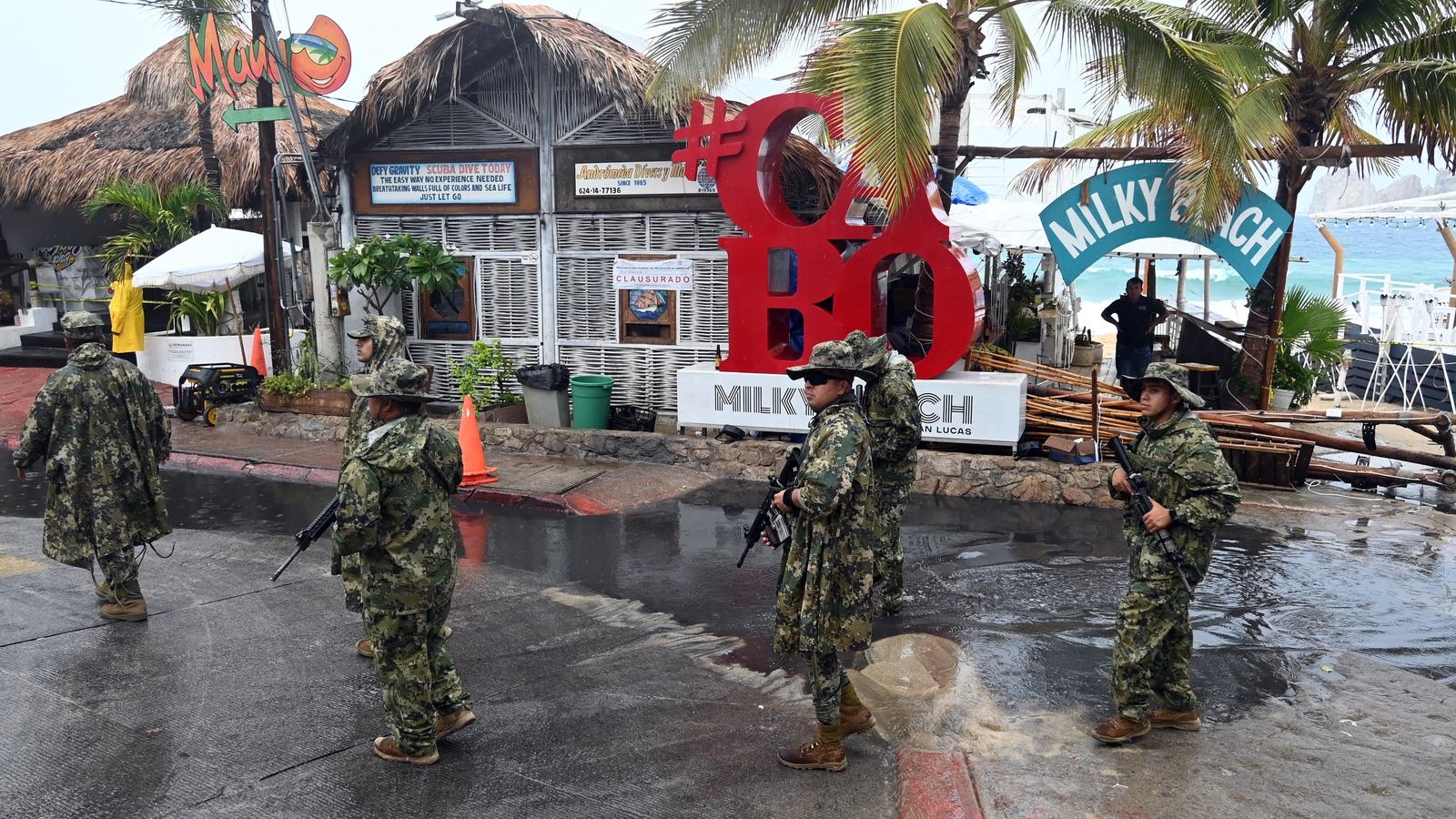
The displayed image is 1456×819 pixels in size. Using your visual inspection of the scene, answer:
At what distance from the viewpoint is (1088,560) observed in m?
7.72

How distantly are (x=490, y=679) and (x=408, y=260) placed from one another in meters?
8.02

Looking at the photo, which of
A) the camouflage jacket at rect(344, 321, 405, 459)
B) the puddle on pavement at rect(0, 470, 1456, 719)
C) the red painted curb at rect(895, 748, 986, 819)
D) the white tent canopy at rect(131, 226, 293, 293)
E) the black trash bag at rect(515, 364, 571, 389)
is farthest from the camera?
the white tent canopy at rect(131, 226, 293, 293)

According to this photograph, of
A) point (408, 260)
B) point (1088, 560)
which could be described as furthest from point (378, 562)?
point (408, 260)

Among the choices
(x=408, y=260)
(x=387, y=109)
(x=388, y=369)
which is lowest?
(x=388, y=369)

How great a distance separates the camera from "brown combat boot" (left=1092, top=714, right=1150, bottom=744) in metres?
4.65

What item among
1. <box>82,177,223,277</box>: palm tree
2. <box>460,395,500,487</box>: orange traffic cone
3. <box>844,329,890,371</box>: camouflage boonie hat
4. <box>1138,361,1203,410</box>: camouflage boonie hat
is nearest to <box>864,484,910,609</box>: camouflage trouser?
<box>844,329,890,371</box>: camouflage boonie hat

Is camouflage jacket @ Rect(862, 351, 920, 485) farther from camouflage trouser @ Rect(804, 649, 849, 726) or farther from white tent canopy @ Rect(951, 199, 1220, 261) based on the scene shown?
white tent canopy @ Rect(951, 199, 1220, 261)

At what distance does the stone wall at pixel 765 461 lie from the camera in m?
9.60

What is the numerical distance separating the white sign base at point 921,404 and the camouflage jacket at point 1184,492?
4.68 metres

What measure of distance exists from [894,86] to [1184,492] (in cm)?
527

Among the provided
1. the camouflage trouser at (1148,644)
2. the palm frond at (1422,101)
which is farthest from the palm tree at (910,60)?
the camouflage trouser at (1148,644)

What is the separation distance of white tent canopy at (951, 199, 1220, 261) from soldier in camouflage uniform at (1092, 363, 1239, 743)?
920 centimetres

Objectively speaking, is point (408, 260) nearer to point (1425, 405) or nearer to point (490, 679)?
point (490, 679)

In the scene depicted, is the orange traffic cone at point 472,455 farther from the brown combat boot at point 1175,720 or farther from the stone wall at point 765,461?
the brown combat boot at point 1175,720
